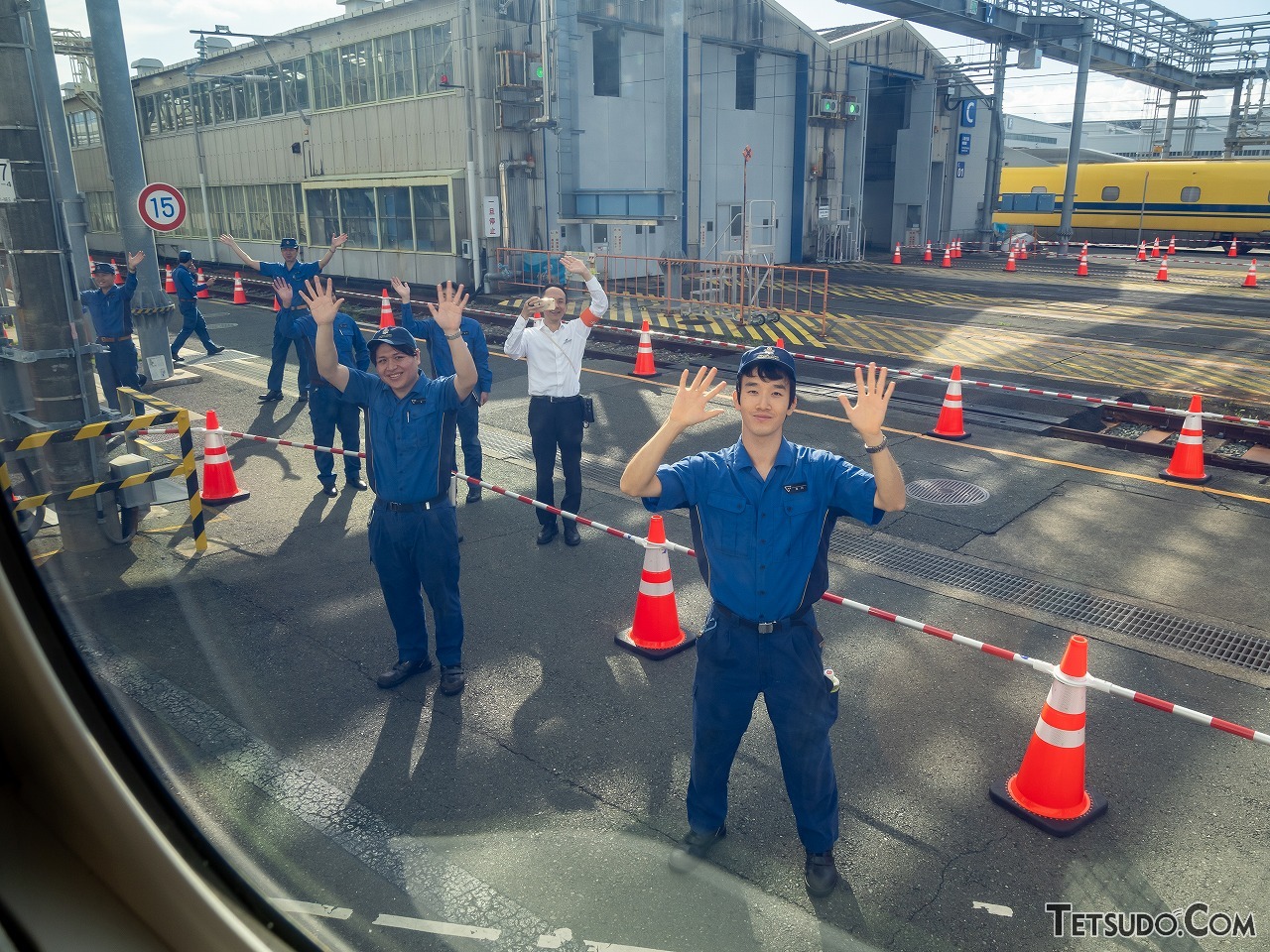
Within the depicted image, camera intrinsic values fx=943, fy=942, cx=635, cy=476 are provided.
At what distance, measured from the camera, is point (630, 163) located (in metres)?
29.0

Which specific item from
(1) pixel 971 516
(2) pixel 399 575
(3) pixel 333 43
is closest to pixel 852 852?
(2) pixel 399 575

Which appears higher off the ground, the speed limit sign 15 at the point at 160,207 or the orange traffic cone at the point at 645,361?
the speed limit sign 15 at the point at 160,207

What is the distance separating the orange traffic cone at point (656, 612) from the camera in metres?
6.26

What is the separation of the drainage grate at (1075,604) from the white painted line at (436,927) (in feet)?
16.2

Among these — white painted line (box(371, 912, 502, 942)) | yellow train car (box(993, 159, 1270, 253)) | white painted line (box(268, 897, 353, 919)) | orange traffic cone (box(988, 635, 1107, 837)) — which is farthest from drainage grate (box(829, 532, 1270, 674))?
yellow train car (box(993, 159, 1270, 253))

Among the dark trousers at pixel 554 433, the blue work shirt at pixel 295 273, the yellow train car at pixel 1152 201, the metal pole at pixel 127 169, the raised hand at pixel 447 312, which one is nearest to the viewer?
the raised hand at pixel 447 312

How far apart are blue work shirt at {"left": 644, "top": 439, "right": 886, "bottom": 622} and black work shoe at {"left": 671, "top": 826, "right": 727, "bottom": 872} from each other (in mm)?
1173

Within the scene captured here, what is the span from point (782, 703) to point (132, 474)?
20.8 feet

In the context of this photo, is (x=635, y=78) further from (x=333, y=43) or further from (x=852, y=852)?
(x=852, y=852)

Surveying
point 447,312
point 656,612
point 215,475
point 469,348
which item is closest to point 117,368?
point 215,475

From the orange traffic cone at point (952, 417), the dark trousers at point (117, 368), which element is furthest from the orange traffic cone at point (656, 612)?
the dark trousers at point (117, 368)

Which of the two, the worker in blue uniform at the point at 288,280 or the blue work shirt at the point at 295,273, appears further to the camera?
the blue work shirt at the point at 295,273

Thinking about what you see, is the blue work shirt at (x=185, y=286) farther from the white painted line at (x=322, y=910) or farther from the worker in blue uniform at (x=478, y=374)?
the white painted line at (x=322, y=910)

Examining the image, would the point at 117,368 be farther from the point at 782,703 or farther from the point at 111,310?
the point at 782,703
